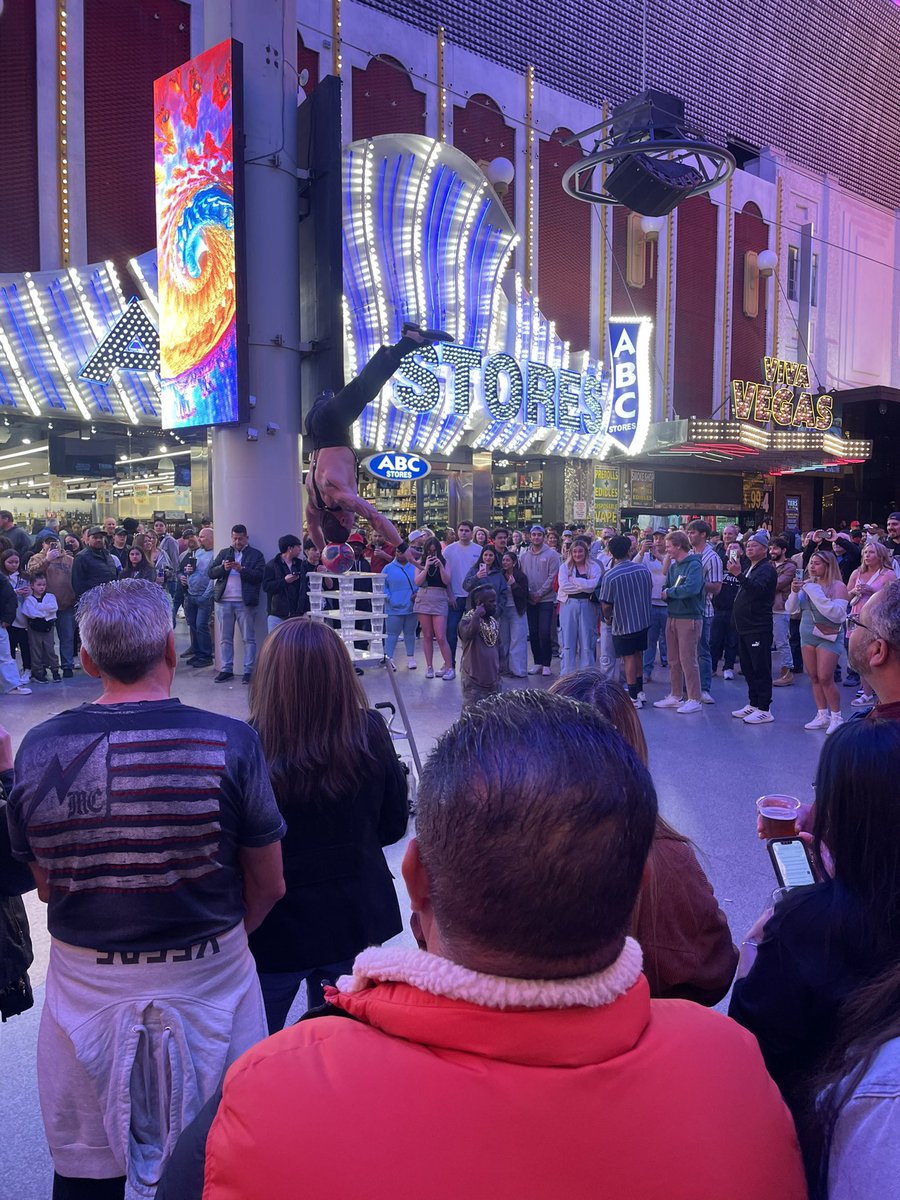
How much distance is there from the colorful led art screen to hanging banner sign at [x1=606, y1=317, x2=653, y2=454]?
36.1 ft

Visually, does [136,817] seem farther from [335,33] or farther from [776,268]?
[776,268]

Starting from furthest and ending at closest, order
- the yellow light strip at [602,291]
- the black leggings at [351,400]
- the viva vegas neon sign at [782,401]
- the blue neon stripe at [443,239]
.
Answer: the yellow light strip at [602,291], the viva vegas neon sign at [782,401], the blue neon stripe at [443,239], the black leggings at [351,400]

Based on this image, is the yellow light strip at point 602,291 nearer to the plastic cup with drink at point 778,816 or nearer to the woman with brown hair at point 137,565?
the woman with brown hair at point 137,565

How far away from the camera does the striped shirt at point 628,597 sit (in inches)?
310

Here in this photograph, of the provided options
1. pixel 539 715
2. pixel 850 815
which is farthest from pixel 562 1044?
pixel 850 815

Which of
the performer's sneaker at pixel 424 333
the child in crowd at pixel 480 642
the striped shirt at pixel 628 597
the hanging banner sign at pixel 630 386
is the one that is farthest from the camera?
the hanging banner sign at pixel 630 386

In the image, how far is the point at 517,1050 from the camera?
738 millimetres

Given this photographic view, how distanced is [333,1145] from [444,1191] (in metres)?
0.10

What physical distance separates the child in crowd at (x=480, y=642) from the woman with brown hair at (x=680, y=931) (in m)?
4.45

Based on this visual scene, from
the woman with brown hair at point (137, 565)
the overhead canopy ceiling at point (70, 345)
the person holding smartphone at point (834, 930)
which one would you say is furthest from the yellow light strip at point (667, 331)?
the person holding smartphone at point (834, 930)

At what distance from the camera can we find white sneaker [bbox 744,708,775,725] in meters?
7.62

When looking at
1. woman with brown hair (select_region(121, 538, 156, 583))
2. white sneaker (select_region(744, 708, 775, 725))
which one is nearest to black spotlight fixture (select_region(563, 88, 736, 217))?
white sneaker (select_region(744, 708, 775, 725))

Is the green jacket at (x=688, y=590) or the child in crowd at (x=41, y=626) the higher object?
the green jacket at (x=688, y=590)

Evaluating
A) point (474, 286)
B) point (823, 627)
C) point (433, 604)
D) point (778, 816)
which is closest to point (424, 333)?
point (778, 816)
